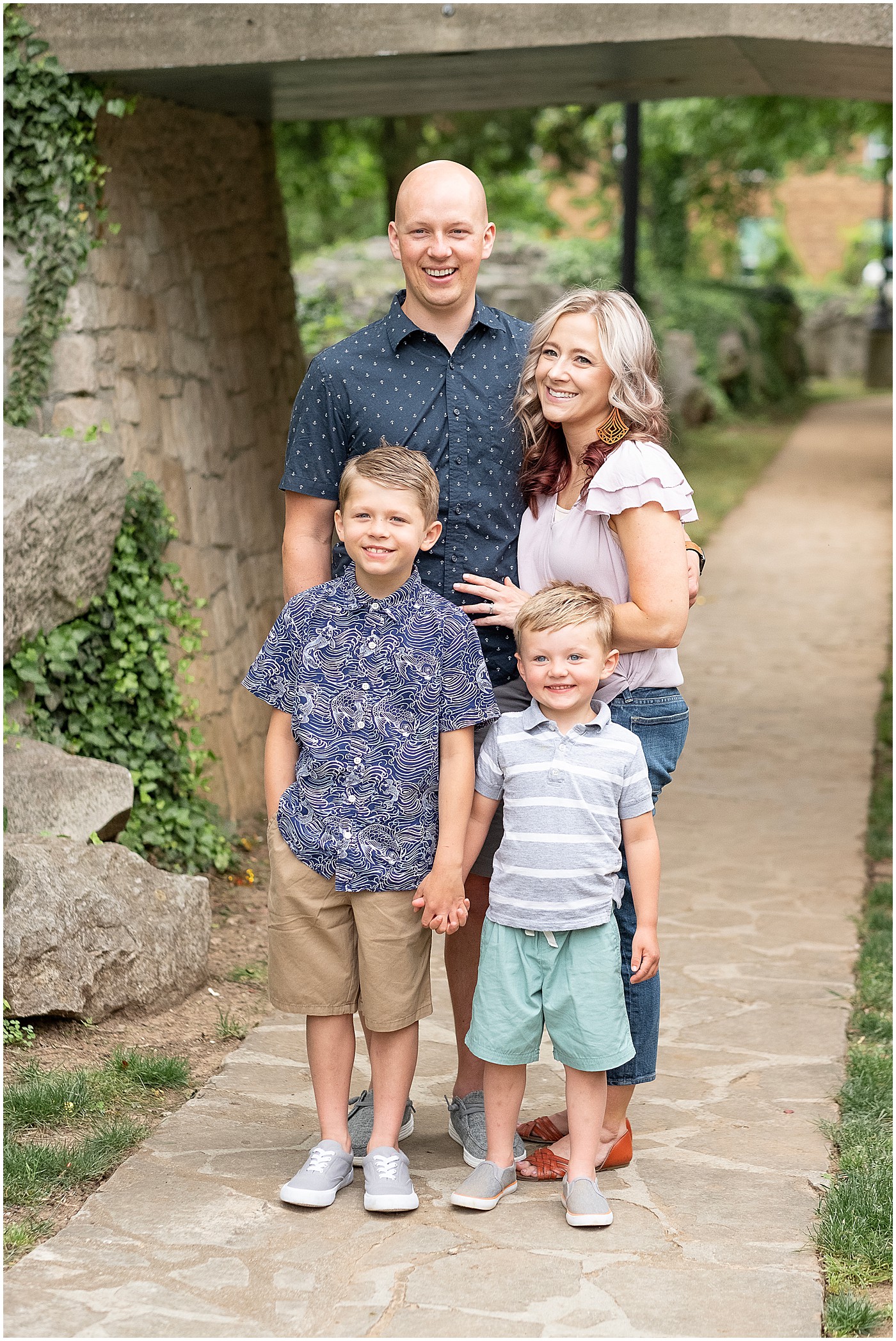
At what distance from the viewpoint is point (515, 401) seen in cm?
297

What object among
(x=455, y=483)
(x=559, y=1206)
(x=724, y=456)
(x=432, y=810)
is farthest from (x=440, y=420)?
(x=724, y=456)

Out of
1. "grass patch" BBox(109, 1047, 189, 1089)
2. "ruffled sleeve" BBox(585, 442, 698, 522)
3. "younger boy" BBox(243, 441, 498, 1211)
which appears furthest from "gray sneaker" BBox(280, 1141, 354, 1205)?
"ruffled sleeve" BBox(585, 442, 698, 522)

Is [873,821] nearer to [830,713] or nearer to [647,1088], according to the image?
[830,713]

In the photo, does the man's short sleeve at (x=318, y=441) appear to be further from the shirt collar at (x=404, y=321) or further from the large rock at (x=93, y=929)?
the large rock at (x=93, y=929)

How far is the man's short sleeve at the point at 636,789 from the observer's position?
283 cm

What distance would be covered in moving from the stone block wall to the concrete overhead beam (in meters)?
0.38

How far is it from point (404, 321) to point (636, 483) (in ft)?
2.08

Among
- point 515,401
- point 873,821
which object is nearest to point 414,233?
point 515,401

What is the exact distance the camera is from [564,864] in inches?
110

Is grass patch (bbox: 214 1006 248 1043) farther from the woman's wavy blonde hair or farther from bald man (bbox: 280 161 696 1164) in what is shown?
the woman's wavy blonde hair

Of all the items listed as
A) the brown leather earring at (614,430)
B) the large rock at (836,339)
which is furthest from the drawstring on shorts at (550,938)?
the large rock at (836,339)

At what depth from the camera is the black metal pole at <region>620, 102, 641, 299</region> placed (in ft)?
31.1

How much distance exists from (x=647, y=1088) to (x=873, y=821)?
262cm

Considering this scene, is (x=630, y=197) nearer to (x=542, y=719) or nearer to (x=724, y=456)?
(x=724, y=456)
